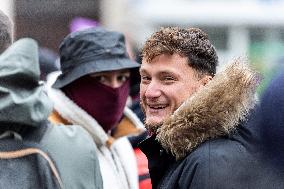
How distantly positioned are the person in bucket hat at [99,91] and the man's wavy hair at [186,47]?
3.45ft

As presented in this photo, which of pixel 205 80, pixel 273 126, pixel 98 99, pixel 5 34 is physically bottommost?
pixel 98 99

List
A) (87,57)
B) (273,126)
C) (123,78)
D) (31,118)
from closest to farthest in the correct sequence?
(273,126) → (31,118) → (87,57) → (123,78)

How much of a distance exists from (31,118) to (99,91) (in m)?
1.73

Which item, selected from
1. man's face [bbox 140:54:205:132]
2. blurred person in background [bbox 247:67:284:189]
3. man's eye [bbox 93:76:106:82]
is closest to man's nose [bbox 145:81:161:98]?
man's face [bbox 140:54:205:132]

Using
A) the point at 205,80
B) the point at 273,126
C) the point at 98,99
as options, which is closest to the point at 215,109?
the point at 205,80

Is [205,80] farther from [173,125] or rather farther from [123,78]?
[123,78]

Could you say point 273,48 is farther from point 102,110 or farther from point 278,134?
point 278,134

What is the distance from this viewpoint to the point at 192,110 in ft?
12.1

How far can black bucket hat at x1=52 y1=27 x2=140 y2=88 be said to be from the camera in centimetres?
521

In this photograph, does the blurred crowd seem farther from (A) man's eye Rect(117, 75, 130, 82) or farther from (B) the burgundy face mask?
(A) man's eye Rect(117, 75, 130, 82)

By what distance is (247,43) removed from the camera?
14820mm

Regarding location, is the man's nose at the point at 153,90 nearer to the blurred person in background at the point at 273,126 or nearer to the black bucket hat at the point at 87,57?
the blurred person in background at the point at 273,126

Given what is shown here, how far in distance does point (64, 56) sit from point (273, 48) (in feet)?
32.2

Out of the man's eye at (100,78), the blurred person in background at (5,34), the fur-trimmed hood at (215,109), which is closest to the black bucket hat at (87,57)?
the man's eye at (100,78)
